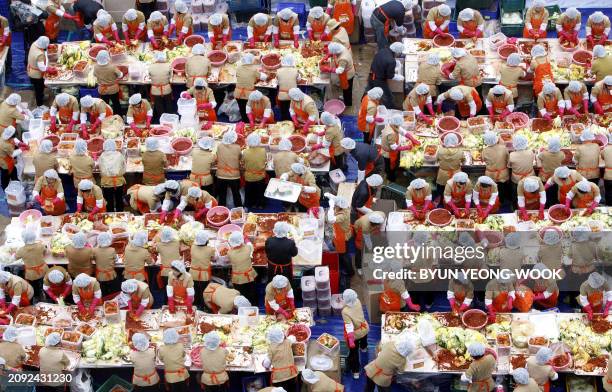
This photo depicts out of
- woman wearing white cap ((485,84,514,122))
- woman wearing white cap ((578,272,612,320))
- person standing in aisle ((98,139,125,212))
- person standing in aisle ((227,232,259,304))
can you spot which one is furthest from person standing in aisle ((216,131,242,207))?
woman wearing white cap ((578,272,612,320))

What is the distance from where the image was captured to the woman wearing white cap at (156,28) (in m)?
29.3

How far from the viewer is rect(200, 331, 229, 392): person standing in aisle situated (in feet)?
73.3

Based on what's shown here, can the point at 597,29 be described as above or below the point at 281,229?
above

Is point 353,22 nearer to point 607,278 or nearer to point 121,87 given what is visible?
point 121,87

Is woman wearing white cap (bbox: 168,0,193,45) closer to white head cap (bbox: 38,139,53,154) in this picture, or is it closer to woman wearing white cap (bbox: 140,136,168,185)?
woman wearing white cap (bbox: 140,136,168,185)

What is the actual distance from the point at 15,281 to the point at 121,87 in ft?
21.0

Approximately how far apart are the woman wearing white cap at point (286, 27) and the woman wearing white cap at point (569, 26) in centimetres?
556

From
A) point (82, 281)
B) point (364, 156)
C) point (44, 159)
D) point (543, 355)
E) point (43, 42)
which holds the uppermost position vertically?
point (43, 42)

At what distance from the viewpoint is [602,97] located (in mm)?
27031

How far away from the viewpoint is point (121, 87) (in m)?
28.9

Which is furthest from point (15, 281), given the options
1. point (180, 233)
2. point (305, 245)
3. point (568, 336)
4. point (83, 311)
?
point (568, 336)

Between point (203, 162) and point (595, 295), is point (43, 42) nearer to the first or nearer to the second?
point (203, 162)

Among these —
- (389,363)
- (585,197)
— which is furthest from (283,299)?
(585,197)

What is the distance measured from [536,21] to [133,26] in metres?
8.70
